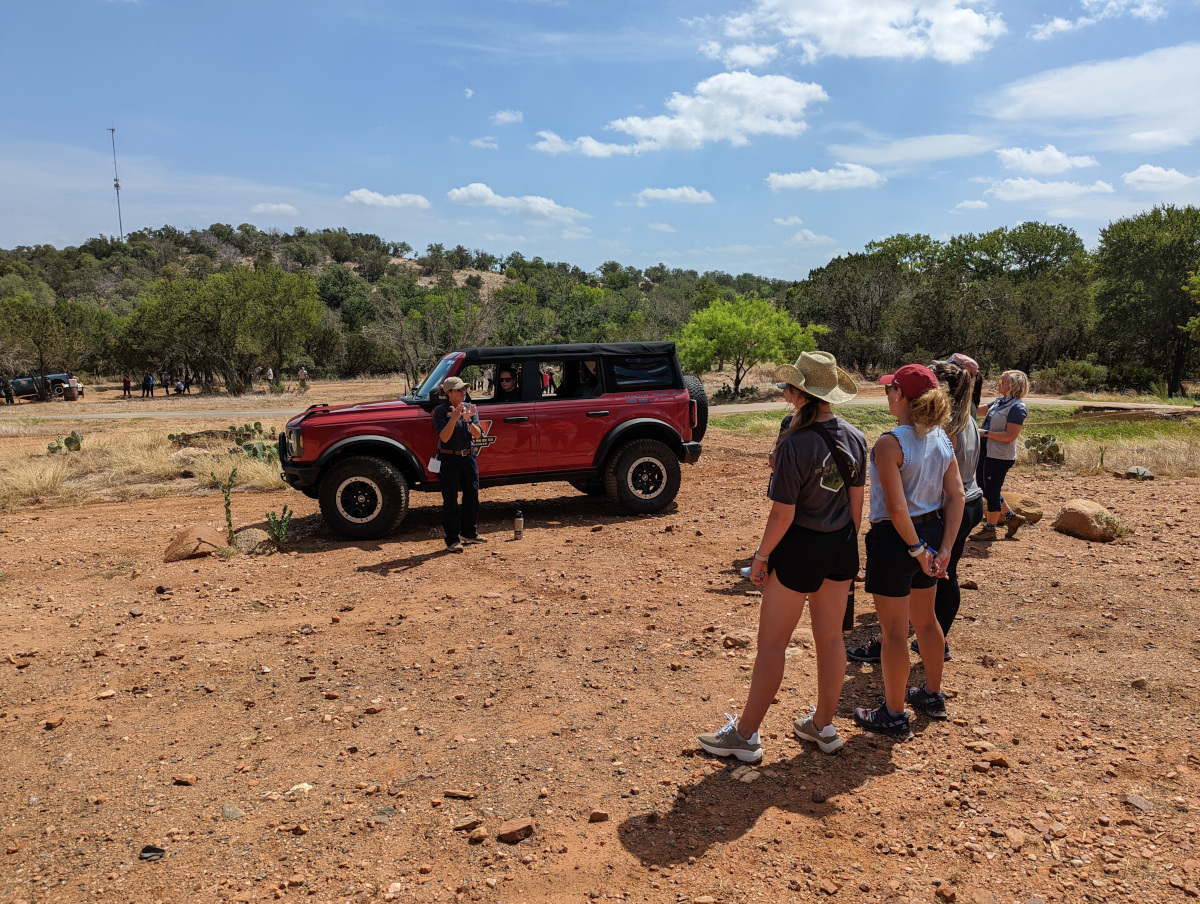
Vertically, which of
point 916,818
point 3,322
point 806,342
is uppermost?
point 3,322

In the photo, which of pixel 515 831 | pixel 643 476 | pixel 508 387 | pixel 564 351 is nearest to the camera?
pixel 515 831

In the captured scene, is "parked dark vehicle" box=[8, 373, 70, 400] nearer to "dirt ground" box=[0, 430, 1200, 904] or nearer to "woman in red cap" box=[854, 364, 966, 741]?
"dirt ground" box=[0, 430, 1200, 904]

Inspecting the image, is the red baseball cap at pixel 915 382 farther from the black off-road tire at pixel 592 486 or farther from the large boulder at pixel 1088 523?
the black off-road tire at pixel 592 486

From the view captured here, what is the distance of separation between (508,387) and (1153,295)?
43.4 m

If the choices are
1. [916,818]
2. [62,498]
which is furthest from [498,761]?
[62,498]

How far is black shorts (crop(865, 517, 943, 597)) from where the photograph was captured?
12.3ft

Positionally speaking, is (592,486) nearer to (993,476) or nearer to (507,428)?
(507,428)

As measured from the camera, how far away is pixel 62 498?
11.2m

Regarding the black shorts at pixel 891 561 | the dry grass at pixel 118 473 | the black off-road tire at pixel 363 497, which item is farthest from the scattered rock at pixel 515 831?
the dry grass at pixel 118 473

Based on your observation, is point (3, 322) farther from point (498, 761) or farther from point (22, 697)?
point (498, 761)

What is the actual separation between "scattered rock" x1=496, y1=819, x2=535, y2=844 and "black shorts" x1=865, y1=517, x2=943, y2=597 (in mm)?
1876

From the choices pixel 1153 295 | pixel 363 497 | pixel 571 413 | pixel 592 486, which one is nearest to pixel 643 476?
pixel 592 486

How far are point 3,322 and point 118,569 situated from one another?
121 ft

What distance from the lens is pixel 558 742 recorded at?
161 inches
